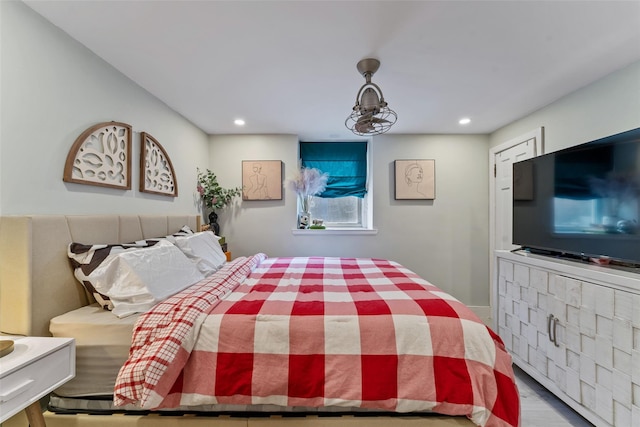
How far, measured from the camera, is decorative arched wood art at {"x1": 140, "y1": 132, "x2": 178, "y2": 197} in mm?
2092

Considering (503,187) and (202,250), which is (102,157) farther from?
(503,187)

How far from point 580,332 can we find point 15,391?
2.70 m

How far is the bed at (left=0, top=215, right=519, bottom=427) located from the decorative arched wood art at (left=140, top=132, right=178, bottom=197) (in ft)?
2.83

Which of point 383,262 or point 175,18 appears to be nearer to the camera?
point 175,18

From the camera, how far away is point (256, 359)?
1130 millimetres

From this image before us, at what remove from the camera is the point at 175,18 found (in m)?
1.35

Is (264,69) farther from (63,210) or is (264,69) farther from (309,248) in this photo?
(309,248)

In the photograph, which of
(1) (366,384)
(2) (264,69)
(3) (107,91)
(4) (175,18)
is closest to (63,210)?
(3) (107,91)

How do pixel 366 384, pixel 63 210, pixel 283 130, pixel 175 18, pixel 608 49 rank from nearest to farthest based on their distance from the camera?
pixel 366 384, pixel 175 18, pixel 63 210, pixel 608 49, pixel 283 130

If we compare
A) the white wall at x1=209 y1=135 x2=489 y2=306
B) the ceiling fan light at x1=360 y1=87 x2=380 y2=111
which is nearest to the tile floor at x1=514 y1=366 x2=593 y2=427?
the white wall at x1=209 y1=135 x2=489 y2=306

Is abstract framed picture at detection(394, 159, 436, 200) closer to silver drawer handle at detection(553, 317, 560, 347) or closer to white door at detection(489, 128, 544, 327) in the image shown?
white door at detection(489, 128, 544, 327)

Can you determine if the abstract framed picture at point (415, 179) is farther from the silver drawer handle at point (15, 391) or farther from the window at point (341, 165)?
the silver drawer handle at point (15, 391)

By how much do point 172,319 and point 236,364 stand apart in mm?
351

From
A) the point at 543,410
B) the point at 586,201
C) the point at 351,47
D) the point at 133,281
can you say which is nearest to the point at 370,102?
the point at 351,47
